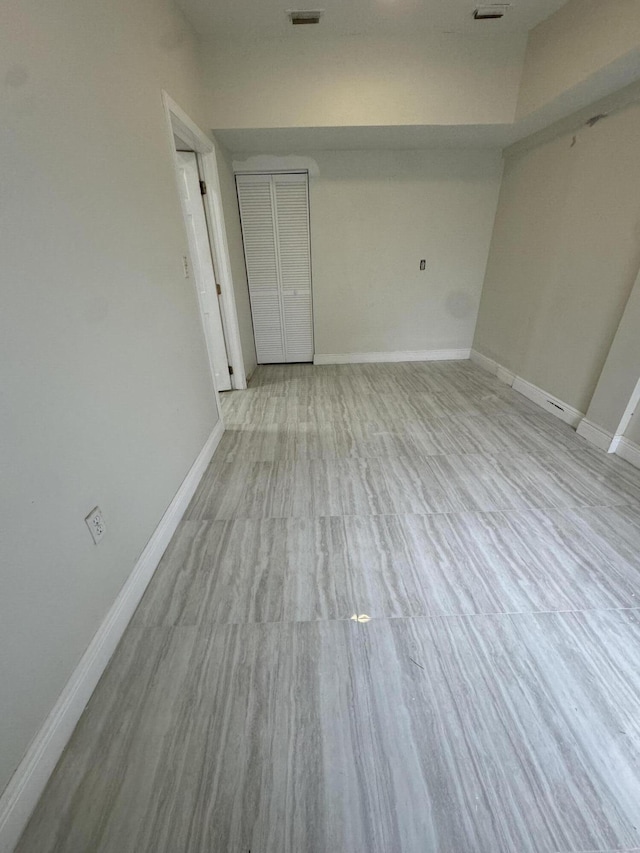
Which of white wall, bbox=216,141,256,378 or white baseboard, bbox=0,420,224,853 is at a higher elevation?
white wall, bbox=216,141,256,378

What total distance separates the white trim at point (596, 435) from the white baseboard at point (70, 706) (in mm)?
2772

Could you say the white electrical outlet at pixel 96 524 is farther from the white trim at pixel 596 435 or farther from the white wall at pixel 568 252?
the white wall at pixel 568 252

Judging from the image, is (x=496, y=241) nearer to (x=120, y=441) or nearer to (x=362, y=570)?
(x=362, y=570)

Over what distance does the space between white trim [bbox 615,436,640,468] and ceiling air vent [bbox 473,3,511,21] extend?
9.57 feet

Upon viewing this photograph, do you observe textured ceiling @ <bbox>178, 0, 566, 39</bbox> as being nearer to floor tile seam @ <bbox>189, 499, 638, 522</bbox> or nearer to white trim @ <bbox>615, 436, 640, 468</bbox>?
white trim @ <bbox>615, 436, 640, 468</bbox>

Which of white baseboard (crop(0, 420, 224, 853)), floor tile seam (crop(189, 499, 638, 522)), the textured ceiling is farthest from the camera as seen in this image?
the textured ceiling

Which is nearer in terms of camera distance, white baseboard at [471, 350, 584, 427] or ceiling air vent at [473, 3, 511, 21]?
ceiling air vent at [473, 3, 511, 21]

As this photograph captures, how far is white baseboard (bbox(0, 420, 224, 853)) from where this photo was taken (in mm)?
775

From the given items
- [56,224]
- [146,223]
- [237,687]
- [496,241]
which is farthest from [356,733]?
[496,241]

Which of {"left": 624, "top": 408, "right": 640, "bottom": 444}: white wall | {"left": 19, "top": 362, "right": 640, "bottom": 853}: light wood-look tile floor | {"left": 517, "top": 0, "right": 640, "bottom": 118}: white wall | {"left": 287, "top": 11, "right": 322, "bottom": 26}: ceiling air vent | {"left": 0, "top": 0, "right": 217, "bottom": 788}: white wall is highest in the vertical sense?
{"left": 287, "top": 11, "right": 322, "bottom": 26}: ceiling air vent

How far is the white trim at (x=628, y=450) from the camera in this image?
202 cm

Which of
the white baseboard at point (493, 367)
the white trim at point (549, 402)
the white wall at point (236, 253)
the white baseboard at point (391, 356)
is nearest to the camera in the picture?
the white trim at point (549, 402)

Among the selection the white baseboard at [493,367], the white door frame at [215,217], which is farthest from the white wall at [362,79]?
the white baseboard at [493,367]

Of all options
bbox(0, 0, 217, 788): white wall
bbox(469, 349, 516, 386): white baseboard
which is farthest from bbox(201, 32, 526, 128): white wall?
bbox(469, 349, 516, 386): white baseboard
